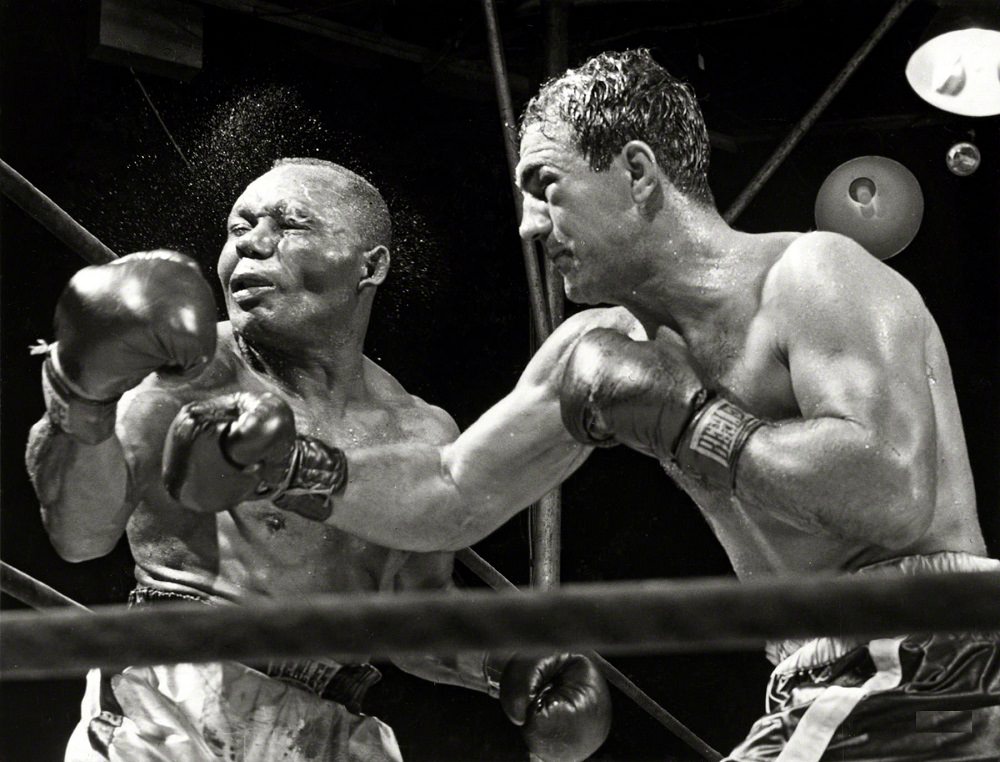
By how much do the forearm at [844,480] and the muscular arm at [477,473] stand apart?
45 centimetres

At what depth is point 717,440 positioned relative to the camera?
1.66m

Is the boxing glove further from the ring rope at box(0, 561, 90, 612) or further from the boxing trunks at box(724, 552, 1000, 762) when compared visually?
the boxing trunks at box(724, 552, 1000, 762)

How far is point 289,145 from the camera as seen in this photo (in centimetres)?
375

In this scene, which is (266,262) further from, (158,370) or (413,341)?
(413,341)

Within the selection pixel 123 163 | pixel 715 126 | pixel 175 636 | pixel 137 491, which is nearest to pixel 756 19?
pixel 715 126

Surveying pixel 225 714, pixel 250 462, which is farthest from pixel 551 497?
pixel 250 462

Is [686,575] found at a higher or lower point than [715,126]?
lower

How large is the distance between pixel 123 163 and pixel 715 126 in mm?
1516

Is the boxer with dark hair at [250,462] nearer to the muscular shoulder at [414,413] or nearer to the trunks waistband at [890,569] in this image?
the muscular shoulder at [414,413]

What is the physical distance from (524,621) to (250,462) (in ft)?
3.23

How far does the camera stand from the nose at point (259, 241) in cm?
224

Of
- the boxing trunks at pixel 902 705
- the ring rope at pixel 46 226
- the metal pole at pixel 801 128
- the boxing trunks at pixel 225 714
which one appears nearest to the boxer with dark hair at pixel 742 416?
the boxing trunks at pixel 902 705

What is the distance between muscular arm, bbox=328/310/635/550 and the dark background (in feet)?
5.11

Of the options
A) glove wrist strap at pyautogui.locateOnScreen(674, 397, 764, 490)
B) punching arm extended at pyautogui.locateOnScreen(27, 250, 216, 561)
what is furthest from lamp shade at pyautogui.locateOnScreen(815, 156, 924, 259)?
punching arm extended at pyautogui.locateOnScreen(27, 250, 216, 561)
